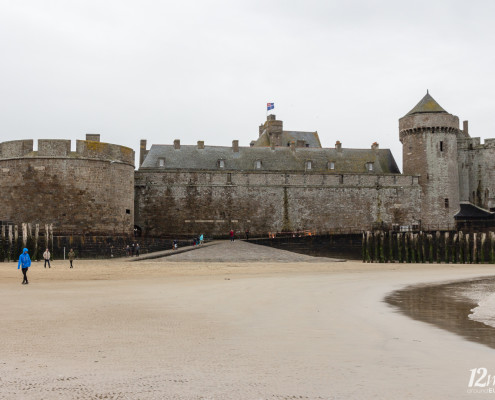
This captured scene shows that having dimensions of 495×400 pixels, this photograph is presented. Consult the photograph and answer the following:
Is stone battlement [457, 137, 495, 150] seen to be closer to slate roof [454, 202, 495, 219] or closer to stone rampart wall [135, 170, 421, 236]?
slate roof [454, 202, 495, 219]

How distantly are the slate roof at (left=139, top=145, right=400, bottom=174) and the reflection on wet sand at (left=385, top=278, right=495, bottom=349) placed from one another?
27.3m

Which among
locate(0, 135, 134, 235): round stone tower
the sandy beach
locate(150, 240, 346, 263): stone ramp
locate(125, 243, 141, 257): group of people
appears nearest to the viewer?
the sandy beach

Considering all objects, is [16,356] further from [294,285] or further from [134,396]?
[294,285]

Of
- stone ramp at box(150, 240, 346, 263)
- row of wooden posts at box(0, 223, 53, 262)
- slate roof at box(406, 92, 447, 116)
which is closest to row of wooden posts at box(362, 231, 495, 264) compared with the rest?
stone ramp at box(150, 240, 346, 263)

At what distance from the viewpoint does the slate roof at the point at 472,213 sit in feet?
144

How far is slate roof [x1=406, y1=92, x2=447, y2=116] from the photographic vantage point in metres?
44.0

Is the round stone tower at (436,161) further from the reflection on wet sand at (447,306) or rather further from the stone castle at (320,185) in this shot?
the reflection on wet sand at (447,306)

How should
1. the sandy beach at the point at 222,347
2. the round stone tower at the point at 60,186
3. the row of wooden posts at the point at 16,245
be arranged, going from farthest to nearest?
the round stone tower at the point at 60,186 → the row of wooden posts at the point at 16,245 → the sandy beach at the point at 222,347

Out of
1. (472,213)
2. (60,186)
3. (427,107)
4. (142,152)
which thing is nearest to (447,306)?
(60,186)

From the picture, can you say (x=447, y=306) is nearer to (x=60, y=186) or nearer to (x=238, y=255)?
(x=238, y=255)

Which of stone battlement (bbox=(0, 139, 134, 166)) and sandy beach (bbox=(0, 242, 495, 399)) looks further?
stone battlement (bbox=(0, 139, 134, 166))

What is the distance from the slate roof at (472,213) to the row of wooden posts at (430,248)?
12029 mm

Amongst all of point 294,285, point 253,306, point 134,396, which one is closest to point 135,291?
point 253,306

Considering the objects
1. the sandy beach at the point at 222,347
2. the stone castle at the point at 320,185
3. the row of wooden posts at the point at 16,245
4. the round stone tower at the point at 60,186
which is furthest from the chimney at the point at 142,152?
the sandy beach at the point at 222,347
